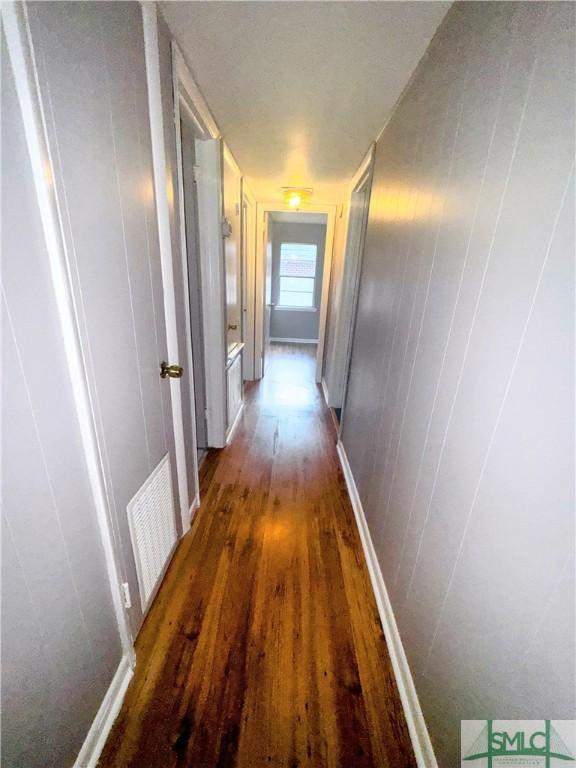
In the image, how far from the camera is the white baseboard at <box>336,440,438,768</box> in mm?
869

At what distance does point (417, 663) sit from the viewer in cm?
95

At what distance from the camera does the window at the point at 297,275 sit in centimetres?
607

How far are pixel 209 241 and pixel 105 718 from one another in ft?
7.57

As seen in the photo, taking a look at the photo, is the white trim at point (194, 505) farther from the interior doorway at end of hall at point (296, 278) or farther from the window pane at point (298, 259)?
the window pane at point (298, 259)

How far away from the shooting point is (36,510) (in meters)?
0.62

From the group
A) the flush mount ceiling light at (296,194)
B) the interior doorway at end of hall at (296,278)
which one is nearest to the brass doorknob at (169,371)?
the flush mount ceiling light at (296,194)

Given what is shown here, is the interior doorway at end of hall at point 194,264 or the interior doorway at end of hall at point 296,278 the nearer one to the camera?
the interior doorway at end of hall at point 194,264

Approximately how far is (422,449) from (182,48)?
76.8 inches

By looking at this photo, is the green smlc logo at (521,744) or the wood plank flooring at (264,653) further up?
the green smlc logo at (521,744)

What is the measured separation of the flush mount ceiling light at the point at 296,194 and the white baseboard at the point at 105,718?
365 centimetres

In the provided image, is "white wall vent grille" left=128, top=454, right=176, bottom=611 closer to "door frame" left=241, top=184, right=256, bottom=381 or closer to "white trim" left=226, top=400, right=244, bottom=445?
"white trim" left=226, top=400, right=244, bottom=445

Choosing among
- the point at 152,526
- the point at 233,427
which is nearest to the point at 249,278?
the point at 233,427

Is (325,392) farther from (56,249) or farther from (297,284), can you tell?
(297,284)

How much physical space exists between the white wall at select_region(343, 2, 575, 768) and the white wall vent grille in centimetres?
103
